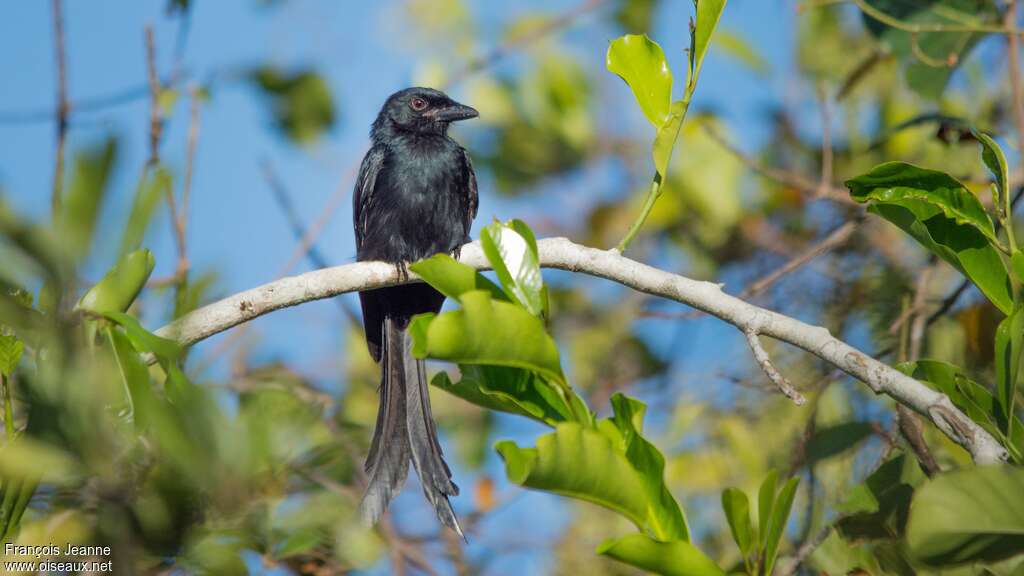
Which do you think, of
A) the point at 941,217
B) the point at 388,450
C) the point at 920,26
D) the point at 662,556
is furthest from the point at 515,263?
the point at 920,26

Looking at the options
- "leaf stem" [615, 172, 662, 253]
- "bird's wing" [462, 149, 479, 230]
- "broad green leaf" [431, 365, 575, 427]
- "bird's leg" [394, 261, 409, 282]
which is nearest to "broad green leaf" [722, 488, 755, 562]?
"broad green leaf" [431, 365, 575, 427]

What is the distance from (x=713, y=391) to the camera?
4.18 m

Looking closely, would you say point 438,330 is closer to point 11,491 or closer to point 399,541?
point 11,491

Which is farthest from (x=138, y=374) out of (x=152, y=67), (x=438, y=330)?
(x=152, y=67)

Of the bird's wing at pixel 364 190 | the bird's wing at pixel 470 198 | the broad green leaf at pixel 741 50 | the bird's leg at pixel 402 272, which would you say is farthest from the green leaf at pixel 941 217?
the broad green leaf at pixel 741 50

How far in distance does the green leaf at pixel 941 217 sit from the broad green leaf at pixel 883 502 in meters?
0.43

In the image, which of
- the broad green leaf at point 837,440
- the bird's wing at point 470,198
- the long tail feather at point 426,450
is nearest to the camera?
the long tail feather at point 426,450

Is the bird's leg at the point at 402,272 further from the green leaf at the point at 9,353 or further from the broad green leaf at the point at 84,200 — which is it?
the broad green leaf at the point at 84,200

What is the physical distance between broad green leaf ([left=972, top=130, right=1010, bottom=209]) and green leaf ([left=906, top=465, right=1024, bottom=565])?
1.99 ft

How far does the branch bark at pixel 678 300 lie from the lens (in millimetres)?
1581

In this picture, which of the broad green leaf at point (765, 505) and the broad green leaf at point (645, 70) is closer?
the broad green leaf at point (765, 505)

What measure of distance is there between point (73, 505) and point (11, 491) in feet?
2.90

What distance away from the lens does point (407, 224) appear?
380 centimetres

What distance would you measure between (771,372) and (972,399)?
325 millimetres
